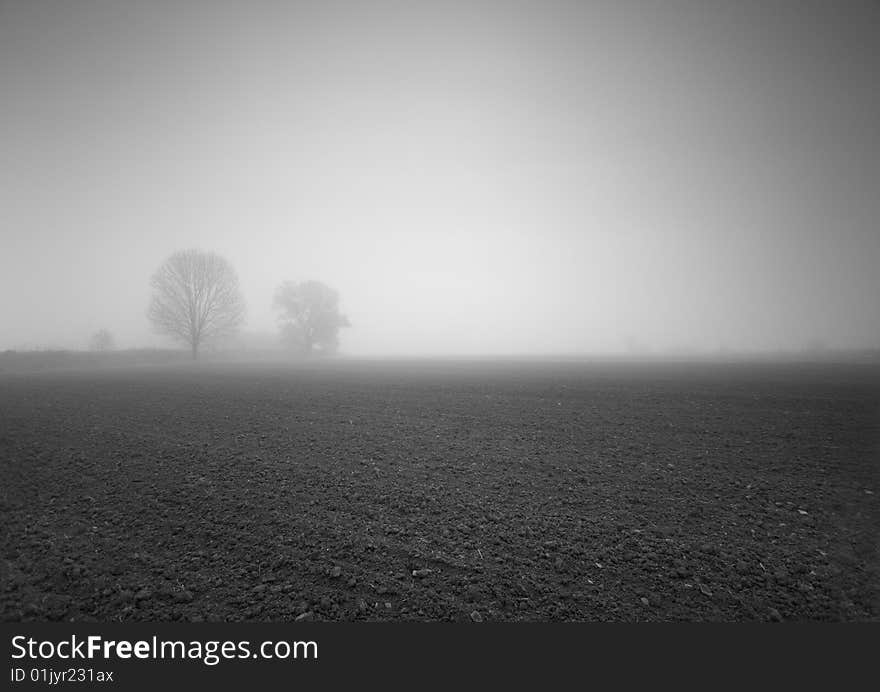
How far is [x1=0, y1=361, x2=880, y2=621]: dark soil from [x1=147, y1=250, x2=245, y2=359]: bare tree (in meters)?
34.8

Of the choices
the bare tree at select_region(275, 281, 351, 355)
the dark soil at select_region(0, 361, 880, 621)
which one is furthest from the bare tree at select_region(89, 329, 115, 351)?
the dark soil at select_region(0, 361, 880, 621)

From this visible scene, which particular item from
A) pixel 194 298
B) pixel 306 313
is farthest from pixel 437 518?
Answer: pixel 306 313

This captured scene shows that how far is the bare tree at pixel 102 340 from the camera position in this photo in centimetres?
5359

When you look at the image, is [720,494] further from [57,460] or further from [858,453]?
[57,460]

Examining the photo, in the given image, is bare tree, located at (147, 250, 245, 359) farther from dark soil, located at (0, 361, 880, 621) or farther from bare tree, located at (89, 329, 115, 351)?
dark soil, located at (0, 361, 880, 621)

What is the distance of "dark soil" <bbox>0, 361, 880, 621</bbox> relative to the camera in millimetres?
4145

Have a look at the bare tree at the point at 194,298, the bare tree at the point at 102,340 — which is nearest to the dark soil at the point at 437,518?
the bare tree at the point at 194,298

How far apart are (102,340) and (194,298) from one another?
24506mm

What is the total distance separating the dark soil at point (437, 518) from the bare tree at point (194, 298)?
3484 centimetres

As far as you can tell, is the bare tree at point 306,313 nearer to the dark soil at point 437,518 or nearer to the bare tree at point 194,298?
the bare tree at point 194,298

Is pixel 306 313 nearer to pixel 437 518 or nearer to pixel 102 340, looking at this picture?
pixel 102 340

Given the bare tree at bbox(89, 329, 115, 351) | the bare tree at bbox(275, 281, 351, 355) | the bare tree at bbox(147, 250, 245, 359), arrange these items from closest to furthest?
the bare tree at bbox(147, 250, 245, 359)
the bare tree at bbox(89, 329, 115, 351)
the bare tree at bbox(275, 281, 351, 355)

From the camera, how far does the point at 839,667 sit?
388 centimetres

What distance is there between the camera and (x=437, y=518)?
6059 millimetres
